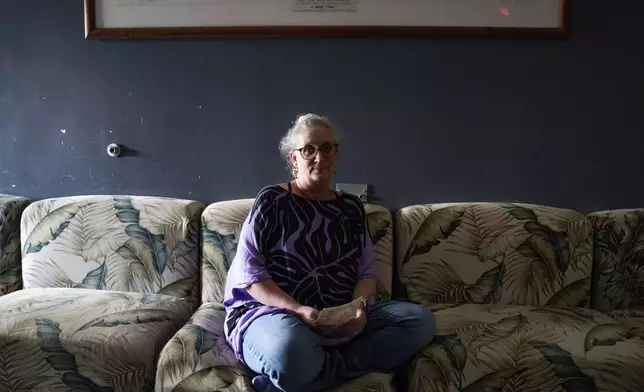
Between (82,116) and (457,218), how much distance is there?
1.54 meters

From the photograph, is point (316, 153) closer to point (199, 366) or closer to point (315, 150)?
point (315, 150)

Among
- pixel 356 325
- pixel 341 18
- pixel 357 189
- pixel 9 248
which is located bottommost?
pixel 356 325

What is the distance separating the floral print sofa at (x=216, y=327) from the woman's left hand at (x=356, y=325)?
12cm

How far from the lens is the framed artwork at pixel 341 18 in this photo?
209 cm

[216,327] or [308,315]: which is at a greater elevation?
[308,315]

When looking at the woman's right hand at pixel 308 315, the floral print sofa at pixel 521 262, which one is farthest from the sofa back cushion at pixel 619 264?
the woman's right hand at pixel 308 315

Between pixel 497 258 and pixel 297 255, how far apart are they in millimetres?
755

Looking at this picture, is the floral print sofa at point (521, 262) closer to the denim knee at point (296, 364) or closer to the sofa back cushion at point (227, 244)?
the sofa back cushion at point (227, 244)

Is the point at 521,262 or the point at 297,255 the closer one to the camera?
the point at 297,255

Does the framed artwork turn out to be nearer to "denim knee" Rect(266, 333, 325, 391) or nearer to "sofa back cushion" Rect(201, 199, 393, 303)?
"sofa back cushion" Rect(201, 199, 393, 303)

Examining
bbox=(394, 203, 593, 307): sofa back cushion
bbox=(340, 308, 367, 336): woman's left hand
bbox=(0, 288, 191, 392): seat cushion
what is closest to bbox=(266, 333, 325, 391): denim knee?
bbox=(340, 308, 367, 336): woman's left hand

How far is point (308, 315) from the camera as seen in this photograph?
58.8 inches

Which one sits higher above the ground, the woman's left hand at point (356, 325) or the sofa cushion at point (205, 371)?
the woman's left hand at point (356, 325)

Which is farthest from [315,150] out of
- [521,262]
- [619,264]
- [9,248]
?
[9,248]
